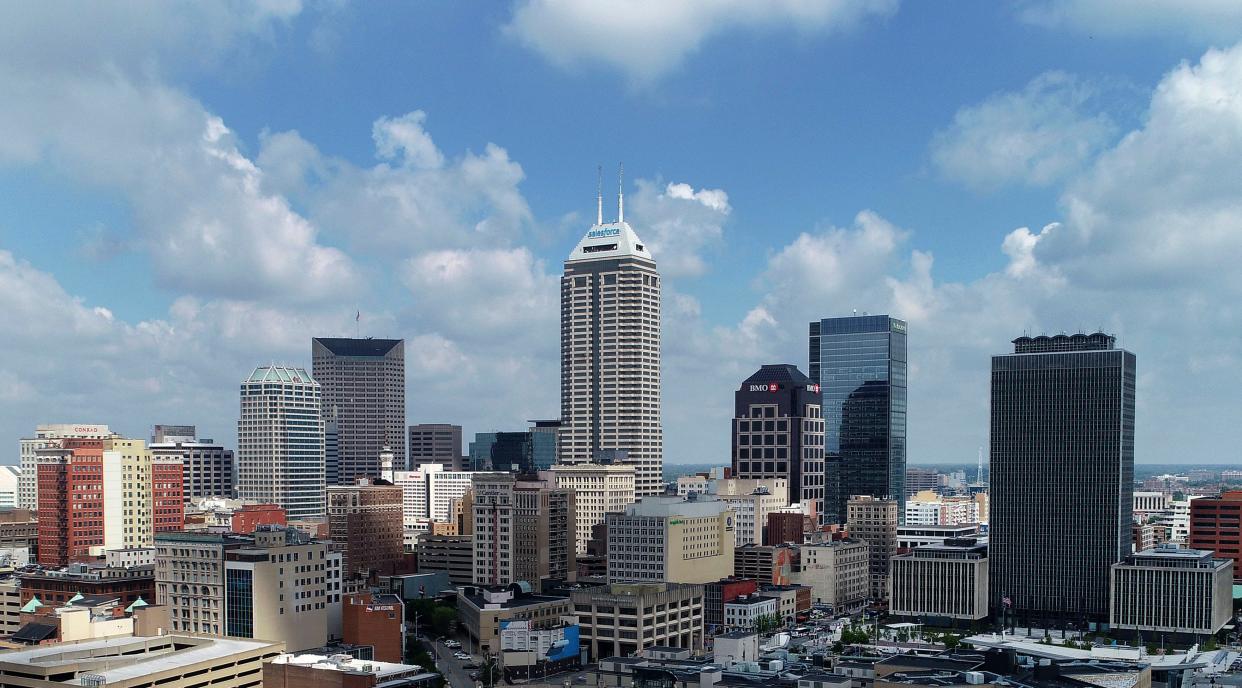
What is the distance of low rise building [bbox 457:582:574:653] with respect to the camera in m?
177

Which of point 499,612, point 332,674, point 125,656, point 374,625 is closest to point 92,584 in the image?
point 374,625

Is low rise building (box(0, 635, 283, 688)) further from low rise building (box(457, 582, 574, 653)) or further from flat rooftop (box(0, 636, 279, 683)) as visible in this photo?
low rise building (box(457, 582, 574, 653))

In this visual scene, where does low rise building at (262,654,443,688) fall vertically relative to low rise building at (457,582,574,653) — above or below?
above

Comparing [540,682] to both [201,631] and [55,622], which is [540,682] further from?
[55,622]

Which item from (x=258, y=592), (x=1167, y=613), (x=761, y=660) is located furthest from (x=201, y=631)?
(x=1167, y=613)

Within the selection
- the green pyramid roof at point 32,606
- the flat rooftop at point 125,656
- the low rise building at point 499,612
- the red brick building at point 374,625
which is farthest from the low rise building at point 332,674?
the green pyramid roof at point 32,606

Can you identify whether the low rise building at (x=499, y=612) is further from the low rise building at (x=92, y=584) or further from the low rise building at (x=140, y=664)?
the low rise building at (x=140, y=664)

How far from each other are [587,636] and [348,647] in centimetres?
4045

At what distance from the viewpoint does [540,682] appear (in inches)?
6265

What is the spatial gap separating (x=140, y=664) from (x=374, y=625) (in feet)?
166

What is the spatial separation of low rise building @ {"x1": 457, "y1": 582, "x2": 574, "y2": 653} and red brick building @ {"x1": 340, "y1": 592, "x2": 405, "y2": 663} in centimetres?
2145

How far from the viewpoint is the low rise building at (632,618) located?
17238cm

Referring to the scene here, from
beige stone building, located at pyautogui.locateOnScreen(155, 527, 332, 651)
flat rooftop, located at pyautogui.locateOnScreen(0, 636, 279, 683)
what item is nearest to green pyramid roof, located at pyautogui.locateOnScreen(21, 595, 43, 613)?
beige stone building, located at pyautogui.locateOnScreen(155, 527, 332, 651)

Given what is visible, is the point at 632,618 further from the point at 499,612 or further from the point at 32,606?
the point at 32,606
